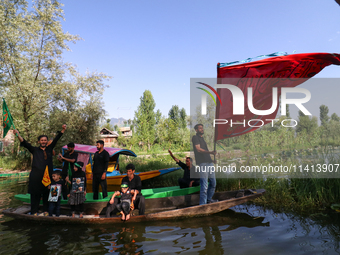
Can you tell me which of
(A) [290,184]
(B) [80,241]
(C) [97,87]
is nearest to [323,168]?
(A) [290,184]

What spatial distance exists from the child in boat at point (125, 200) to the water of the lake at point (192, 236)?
1.22 ft

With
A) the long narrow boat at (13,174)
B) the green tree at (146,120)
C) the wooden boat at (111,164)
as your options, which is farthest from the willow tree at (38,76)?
the green tree at (146,120)

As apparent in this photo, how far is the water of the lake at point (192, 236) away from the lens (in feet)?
15.5

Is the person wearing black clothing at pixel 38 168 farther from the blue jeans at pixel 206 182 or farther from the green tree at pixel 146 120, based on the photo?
the green tree at pixel 146 120

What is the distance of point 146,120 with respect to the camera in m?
50.9

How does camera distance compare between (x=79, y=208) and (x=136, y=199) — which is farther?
(x=79, y=208)

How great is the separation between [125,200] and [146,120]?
4508 centimetres

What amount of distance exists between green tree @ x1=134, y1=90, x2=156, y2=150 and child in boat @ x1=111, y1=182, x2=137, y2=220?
39333 millimetres

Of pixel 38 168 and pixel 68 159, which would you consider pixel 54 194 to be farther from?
pixel 68 159

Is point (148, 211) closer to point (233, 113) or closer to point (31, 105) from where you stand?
point (233, 113)

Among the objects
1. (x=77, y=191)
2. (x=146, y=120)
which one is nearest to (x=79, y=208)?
(x=77, y=191)

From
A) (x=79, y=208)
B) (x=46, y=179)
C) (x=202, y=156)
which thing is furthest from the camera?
(x=79, y=208)

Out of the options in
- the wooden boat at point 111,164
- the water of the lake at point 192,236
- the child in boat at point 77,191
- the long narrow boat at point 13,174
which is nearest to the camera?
the water of the lake at point 192,236

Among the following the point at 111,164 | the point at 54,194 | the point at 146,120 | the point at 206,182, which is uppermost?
the point at 146,120
